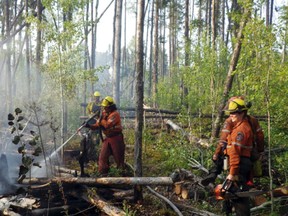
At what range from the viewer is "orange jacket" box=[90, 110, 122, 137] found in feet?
25.8

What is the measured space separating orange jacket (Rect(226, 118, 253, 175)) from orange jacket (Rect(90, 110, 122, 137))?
11.8 ft

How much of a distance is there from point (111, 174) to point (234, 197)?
12.2 feet

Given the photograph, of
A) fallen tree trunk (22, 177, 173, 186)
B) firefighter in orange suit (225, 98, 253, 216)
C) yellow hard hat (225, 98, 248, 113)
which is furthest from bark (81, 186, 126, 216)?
yellow hard hat (225, 98, 248, 113)

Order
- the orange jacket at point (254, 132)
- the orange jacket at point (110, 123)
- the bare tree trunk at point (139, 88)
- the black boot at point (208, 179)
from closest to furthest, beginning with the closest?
the orange jacket at point (254, 132)
the black boot at point (208, 179)
the bare tree trunk at point (139, 88)
the orange jacket at point (110, 123)

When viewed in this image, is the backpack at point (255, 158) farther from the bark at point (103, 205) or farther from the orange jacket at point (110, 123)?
the orange jacket at point (110, 123)

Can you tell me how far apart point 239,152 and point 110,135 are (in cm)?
395

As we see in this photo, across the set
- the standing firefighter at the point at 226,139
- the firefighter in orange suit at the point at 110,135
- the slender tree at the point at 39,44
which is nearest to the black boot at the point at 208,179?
the standing firefighter at the point at 226,139

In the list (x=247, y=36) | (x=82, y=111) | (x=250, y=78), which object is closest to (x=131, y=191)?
(x=250, y=78)

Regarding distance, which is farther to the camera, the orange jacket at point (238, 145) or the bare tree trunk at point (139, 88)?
the bare tree trunk at point (139, 88)

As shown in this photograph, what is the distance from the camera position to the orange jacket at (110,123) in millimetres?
7871

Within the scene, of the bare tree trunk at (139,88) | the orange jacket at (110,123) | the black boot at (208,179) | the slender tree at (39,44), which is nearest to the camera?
the black boot at (208,179)

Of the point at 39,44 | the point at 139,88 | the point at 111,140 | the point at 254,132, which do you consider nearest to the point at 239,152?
the point at 254,132

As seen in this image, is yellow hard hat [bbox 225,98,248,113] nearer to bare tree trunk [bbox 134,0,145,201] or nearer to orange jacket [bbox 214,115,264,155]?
orange jacket [bbox 214,115,264,155]

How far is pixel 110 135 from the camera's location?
26.3 feet
